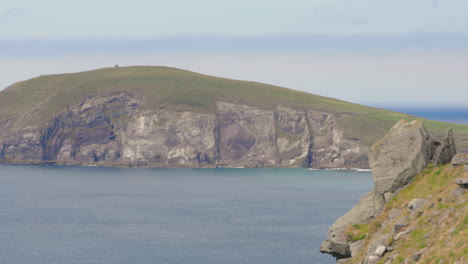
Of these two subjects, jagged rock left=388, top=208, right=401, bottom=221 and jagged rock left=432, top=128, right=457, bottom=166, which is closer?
jagged rock left=388, top=208, right=401, bottom=221

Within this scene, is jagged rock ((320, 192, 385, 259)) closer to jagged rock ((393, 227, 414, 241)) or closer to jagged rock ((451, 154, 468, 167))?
jagged rock ((451, 154, 468, 167))

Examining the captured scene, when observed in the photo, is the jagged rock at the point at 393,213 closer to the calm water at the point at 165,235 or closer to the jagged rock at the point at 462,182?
the jagged rock at the point at 462,182

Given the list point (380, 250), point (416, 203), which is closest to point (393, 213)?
point (416, 203)

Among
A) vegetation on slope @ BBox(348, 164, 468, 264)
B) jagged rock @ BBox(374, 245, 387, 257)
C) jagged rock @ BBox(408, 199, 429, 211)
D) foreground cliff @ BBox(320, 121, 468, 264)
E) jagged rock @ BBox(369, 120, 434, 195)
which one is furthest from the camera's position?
jagged rock @ BBox(369, 120, 434, 195)

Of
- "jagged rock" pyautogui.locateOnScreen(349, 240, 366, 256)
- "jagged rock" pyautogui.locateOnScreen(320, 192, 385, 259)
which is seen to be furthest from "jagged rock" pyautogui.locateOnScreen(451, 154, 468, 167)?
"jagged rock" pyautogui.locateOnScreen(349, 240, 366, 256)

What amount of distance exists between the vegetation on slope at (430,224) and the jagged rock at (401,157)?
68cm

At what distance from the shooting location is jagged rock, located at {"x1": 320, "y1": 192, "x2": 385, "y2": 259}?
4592cm

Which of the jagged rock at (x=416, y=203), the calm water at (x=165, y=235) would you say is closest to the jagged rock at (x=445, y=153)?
the jagged rock at (x=416, y=203)

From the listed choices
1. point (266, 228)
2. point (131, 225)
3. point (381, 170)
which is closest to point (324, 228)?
point (266, 228)

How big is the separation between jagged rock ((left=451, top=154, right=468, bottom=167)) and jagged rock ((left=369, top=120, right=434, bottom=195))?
3.01 m

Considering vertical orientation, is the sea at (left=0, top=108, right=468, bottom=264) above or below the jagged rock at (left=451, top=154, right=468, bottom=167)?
below

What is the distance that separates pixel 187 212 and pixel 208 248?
58.9 m

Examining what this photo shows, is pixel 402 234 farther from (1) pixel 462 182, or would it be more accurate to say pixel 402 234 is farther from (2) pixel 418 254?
(1) pixel 462 182

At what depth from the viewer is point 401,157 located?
156ft
